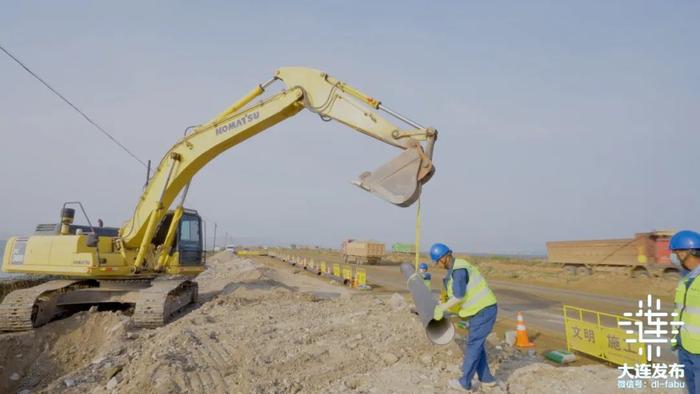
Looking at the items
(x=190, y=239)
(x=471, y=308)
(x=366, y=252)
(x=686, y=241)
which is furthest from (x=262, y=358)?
(x=366, y=252)

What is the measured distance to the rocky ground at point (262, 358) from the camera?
6.05 meters

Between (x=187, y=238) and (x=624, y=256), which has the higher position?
(x=187, y=238)

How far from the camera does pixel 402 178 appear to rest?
7.41m

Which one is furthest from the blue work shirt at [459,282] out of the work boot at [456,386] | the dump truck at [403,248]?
the dump truck at [403,248]

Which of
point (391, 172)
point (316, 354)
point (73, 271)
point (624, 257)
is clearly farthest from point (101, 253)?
point (624, 257)

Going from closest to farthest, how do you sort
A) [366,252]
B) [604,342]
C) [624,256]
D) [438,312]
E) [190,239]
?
[438,312]
[604,342]
[190,239]
[624,256]
[366,252]

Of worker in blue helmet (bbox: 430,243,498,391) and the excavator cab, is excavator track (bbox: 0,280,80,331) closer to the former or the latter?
the excavator cab

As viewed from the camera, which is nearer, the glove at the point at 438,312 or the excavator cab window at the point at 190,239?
the glove at the point at 438,312

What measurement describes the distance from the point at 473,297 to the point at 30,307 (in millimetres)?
9965

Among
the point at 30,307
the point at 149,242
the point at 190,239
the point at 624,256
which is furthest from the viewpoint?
the point at 624,256

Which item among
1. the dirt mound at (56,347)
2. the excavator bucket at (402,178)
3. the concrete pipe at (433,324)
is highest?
the excavator bucket at (402,178)

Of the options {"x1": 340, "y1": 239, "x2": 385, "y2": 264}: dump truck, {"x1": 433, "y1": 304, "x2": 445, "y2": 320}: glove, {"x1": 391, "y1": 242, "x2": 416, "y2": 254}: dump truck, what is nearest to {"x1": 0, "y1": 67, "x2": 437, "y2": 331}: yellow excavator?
{"x1": 433, "y1": 304, "x2": 445, "y2": 320}: glove

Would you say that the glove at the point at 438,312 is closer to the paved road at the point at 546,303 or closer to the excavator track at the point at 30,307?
the paved road at the point at 546,303

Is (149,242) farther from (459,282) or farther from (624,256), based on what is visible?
(624,256)
